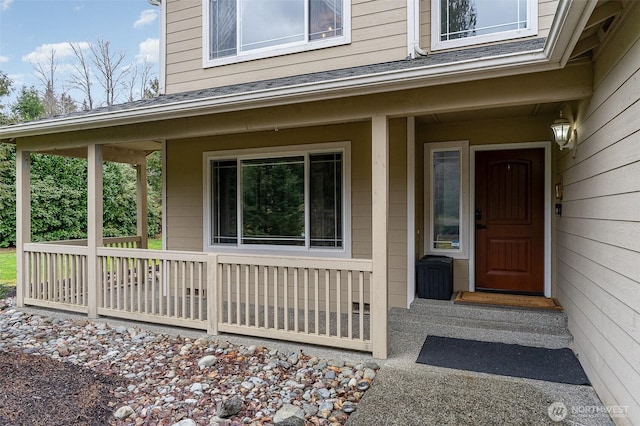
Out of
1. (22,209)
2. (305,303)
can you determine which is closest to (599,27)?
(305,303)

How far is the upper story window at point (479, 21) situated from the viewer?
14.5 feet

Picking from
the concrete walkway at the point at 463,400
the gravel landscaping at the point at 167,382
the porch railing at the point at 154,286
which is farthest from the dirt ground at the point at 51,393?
the concrete walkway at the point at 463,400

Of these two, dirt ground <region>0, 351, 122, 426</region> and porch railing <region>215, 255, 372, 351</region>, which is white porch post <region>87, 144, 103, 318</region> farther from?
porch railing <region>215, 255, 372, 351</region>

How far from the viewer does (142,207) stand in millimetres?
7203

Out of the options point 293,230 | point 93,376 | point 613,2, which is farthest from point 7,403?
point 613,2

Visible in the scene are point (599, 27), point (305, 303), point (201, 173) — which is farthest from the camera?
point (201, 173)

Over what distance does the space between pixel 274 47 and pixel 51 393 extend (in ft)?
15.4

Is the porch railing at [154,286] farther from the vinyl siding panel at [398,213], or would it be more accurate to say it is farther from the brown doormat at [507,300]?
the brown doormat at [507,300]

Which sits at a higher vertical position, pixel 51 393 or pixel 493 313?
pixel 493 313

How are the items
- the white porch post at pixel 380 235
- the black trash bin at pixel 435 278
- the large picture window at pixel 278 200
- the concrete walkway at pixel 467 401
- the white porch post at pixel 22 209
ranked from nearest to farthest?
the concrete walkway at pixel 467 401, the white porch post at pixel 380 235, the black trash bin at pixel 435 278, the large picture window at pixel 278 200, the white porch post at pixel 22 209

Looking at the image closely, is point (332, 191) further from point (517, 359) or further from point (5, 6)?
point (5, 6)

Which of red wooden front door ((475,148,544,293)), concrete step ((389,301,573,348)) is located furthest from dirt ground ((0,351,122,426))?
red wooden front door ((475,148,544,293))

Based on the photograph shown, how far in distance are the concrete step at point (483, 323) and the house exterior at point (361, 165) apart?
26 centimetres

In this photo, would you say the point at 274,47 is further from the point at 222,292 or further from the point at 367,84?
the point at 222,292
